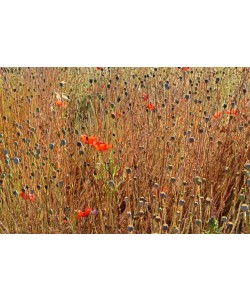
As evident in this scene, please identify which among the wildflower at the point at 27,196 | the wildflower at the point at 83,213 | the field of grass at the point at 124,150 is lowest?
the wildflower at the point at 83,213

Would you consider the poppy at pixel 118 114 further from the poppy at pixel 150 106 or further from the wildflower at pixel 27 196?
the wildflower at pixel 27 196

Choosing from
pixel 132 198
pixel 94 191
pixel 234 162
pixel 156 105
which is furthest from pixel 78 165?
pixel 234 162

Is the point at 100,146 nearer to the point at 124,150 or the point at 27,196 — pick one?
the point at 124,150

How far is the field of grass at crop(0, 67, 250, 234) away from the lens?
9.32 feet

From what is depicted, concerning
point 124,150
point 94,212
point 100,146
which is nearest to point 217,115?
point 124,150

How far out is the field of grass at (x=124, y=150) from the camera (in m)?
2.84

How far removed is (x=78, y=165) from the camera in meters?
2.94

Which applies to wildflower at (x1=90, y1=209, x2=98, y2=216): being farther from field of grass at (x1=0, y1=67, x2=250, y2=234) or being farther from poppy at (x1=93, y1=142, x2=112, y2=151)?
poppy at (x1=93, y1=142, x2=112, y2=151)

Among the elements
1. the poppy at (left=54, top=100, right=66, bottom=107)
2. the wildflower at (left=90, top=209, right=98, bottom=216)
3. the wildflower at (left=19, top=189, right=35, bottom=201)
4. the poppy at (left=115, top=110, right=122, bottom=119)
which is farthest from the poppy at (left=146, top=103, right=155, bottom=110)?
the wildflower at (left=19, top=189, right=35, bottom=201)

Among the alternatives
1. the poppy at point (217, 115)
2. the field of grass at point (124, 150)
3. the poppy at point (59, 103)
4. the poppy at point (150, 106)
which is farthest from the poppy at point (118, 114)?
the poppy at point (217, 115)

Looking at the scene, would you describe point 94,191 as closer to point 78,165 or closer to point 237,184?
point 78,165

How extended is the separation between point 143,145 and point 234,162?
1.64ft

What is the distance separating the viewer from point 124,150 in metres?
2.91
